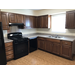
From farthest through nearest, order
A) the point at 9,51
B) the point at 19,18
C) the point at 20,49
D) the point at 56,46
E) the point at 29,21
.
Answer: the point at 29,21 → the point at 19,18 → the point at 56,46 → the point at 20,49 → the point at 9,51

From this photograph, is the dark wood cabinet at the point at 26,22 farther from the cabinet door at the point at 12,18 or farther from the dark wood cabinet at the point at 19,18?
the cabinet door at the point at 12,18

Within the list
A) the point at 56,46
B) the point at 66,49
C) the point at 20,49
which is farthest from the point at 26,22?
the point at 66,49

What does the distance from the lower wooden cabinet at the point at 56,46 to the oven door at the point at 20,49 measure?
989 millimetres

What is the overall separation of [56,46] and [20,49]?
1731mm

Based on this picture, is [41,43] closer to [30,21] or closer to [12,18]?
[30,21]

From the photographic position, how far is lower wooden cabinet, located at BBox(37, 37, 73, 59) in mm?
2729

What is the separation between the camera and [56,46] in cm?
313

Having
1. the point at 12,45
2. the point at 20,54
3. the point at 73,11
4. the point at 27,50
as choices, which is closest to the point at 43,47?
the point at 27,50

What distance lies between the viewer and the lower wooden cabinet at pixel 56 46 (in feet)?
8.95

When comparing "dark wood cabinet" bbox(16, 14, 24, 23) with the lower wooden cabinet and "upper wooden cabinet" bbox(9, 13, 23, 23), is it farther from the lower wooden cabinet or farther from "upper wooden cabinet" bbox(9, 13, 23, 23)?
the lower wooden cabinet

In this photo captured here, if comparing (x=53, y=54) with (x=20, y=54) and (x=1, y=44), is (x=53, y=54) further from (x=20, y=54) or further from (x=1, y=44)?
(x=1, y=44)

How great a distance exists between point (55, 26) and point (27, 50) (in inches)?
86.1

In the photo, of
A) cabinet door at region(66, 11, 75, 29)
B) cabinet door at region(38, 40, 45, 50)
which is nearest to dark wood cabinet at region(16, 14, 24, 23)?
cabinet door at region(38, 40, 45, 50)

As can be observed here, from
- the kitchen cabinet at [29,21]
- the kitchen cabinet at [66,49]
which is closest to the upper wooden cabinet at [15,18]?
the kitchen cabinet at [29,21]
